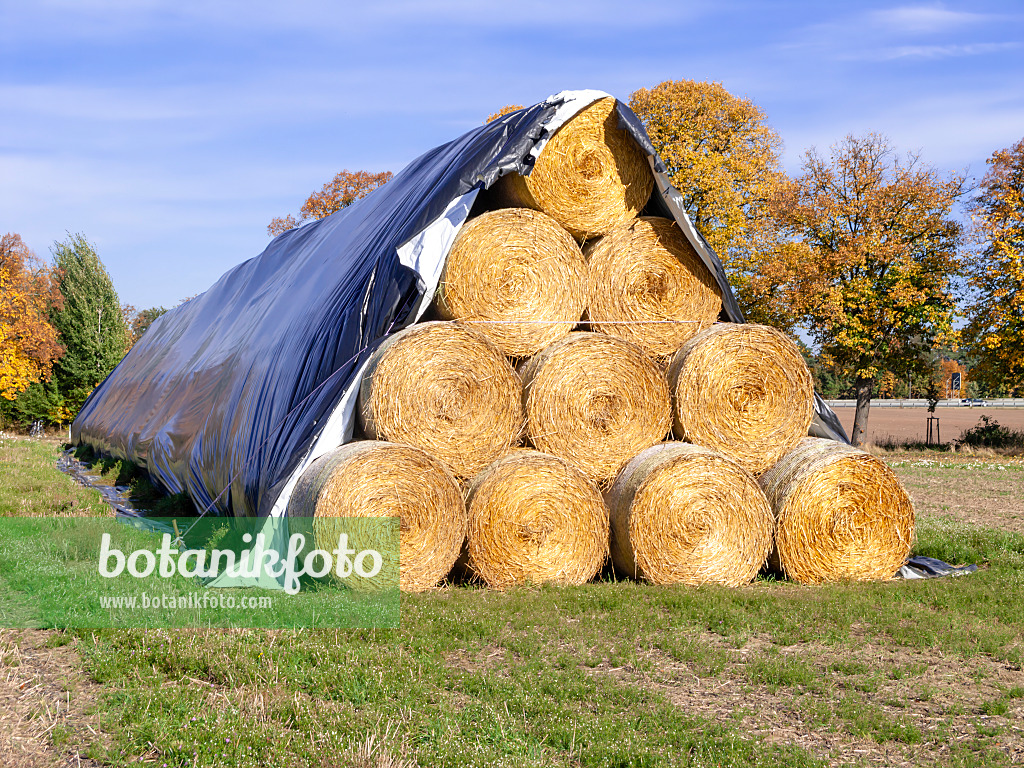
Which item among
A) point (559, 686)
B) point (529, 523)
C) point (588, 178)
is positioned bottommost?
point (559, 686)

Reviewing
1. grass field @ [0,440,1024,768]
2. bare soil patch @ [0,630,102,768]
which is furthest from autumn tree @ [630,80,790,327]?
bare soil patch @ [0,630,102,768]

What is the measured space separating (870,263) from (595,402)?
65.3 feet

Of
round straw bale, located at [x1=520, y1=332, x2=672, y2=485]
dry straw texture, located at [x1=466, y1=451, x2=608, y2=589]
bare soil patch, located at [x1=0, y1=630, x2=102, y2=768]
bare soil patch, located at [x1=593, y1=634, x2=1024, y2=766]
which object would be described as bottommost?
bare soil patch, located at [x1=0, y1=630, x2=102, y2=768]

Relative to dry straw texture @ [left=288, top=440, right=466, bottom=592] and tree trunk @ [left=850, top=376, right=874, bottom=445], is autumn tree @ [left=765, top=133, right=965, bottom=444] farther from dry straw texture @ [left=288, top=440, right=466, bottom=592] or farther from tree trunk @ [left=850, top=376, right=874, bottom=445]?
dry straw texture @ [left=288, top=440, right=466, bottom=592]

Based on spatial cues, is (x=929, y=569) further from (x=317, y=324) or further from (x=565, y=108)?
(x=317, y=324)

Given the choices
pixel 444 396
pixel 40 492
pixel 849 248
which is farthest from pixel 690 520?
pixel 849 248

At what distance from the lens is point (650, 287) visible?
7758 millimetres

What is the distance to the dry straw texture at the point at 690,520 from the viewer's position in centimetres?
673

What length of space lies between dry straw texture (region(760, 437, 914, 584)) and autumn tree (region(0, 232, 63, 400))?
89.5 ft

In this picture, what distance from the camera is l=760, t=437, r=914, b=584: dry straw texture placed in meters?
7.02

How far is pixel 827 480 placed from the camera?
7.04 metres

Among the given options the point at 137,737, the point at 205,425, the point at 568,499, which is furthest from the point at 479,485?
the point at 205,425

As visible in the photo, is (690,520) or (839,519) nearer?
(690,520)

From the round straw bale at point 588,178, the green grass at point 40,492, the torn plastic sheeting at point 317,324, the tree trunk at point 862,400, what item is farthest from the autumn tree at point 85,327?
the round straw bale at point 588,178
